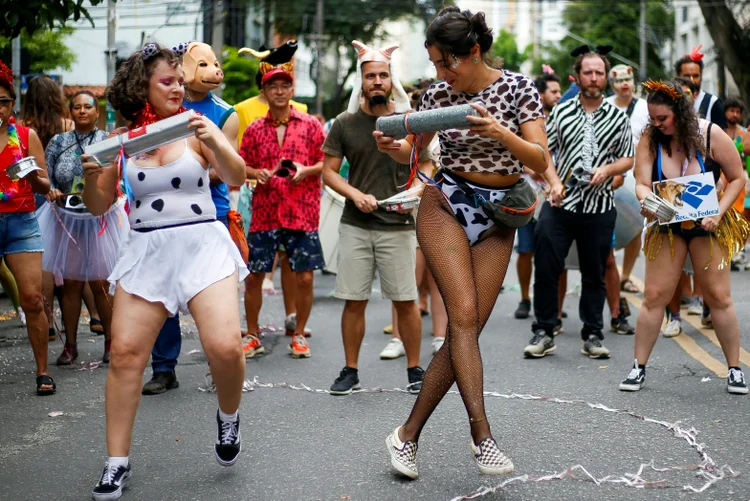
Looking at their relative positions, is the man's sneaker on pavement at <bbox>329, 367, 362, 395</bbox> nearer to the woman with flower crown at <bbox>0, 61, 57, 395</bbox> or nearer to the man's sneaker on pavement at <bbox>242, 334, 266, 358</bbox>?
the man's sneaker on pavement at <bbox>242, 334, 266, 358</bbox>

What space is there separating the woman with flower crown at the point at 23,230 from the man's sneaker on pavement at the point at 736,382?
4.25 m

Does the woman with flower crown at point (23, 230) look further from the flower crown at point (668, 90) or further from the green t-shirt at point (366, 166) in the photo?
the flower crown at point (668, 90)

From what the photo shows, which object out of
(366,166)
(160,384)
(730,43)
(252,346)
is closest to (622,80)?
(366,166)

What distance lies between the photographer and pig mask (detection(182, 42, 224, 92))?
6664mm

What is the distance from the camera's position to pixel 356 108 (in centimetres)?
681

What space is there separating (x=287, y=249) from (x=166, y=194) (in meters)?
3.39

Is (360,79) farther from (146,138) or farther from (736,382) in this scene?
(736,382)

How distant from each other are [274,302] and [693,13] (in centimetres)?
4045

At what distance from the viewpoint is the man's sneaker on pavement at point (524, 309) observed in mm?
9922

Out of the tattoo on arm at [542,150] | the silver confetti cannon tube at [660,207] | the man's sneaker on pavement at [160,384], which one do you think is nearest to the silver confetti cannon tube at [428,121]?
the tattoo on arm at [542,150]

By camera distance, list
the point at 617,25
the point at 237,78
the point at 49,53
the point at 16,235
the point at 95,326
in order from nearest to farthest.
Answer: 1. the point at 16,235
2. the point at 95,326
3. the point at 49,53
4. the point at 237,78
5. the point at 617,25

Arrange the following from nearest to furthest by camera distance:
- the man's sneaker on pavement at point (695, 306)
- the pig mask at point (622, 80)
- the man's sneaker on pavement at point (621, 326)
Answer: the man's sneaker on pavement at point (621, 326)
the man's sneaker on pavement at point (695, 306)
the pig mask at point (622, 80)

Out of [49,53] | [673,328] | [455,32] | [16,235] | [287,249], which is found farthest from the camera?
[49,53]

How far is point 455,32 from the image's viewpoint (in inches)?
180
